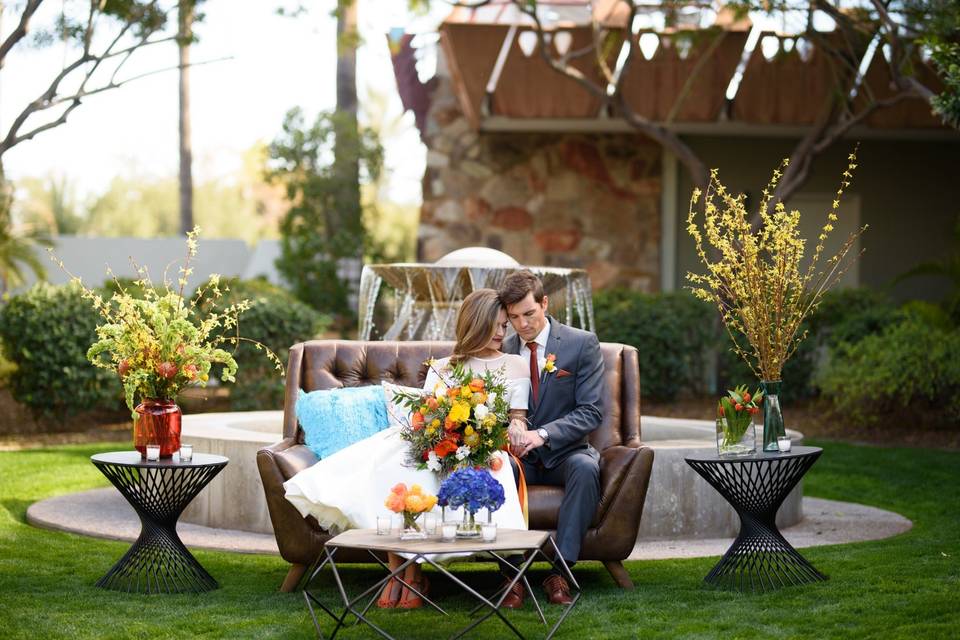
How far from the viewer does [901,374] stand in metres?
10.6

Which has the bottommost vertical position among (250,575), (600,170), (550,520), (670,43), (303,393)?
(250,575)

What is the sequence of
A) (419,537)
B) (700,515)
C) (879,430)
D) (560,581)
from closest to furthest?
(419,537), (560,581), (700,515), (879,430)

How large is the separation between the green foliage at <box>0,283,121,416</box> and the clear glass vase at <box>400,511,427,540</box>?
7.44 m

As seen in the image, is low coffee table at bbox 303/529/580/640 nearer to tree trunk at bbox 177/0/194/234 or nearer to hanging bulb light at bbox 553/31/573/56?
hanging bulb light at bbox 553/31/573/56

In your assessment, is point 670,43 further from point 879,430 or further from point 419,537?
point 419,537

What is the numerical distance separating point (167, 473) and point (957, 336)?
24.7 ft

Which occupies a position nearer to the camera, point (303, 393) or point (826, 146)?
point (303, 393)

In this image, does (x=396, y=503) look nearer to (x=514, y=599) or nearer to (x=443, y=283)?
(x=514, y=599)

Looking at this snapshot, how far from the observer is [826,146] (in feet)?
38.5

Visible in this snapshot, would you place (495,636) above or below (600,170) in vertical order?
below

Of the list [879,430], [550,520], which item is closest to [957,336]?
[879,430]

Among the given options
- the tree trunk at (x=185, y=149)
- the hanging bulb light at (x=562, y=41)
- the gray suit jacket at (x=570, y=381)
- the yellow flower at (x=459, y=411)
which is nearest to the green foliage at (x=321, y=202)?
the hanging bulb light at (x=562, y=41)

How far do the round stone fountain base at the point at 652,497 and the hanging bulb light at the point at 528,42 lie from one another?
6104 millimetres

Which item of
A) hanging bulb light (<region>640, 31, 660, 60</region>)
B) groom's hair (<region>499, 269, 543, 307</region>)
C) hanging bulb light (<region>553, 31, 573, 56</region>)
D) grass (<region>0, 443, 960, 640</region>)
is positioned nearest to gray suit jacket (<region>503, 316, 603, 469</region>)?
groom's hair (<region>499, 269, 543, 307</region>)
